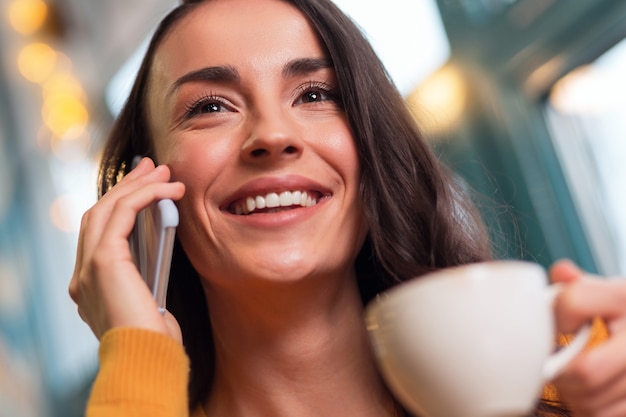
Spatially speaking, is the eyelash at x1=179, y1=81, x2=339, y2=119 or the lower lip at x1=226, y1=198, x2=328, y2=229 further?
the eyelash at x1=179, y1=81, x2=339, y2=119

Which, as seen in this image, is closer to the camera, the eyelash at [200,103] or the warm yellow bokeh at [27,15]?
the eyelash at [200,103]

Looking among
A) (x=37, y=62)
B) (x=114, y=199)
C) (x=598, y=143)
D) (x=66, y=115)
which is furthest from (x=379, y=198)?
(x=37, y=62)

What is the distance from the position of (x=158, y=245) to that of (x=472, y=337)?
576 mm

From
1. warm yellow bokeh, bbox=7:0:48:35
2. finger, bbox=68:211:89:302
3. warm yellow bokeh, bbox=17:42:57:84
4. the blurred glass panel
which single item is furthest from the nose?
warm yellow bokeh, bbox=7:0:48:35

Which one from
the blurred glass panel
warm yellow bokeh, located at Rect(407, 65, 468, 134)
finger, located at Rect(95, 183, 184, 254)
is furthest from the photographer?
warm yellow bokeh, located at Rect(407, 65, 468, 134)

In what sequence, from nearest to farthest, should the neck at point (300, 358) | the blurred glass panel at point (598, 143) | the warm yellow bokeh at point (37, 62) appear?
the neck at point (300, 358)
the blurred glass panel at point (598, 143)
the warm yellow bokeh at point (37, 62)

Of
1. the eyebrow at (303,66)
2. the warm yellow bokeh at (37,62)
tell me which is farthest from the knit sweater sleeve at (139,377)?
the warm yellow bokeh at (37,62)

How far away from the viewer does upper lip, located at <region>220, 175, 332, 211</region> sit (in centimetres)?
110

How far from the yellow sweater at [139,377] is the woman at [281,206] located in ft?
0.20

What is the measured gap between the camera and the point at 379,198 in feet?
3.87

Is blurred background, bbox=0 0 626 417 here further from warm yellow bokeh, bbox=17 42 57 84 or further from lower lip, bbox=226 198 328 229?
warm yellow bokeh, bbox=17 42 57 84

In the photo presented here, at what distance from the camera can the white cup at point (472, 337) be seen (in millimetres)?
566

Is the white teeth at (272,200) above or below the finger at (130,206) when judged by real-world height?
below

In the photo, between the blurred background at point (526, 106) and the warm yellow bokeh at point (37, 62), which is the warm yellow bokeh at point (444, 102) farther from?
the warm yellow bokeh at point (37, 62)
